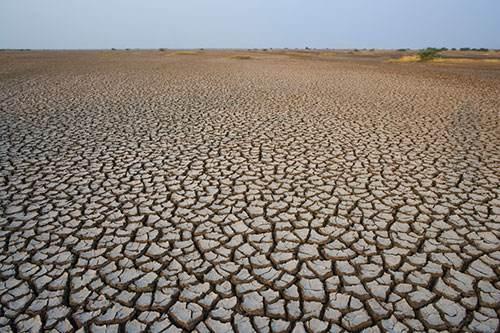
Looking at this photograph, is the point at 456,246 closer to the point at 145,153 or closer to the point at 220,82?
the point at 145,153

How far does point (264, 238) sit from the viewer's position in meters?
2.50

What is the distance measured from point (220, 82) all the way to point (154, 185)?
29.1ft

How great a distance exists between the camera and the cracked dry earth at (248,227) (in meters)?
1.83

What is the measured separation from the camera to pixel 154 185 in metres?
3.39

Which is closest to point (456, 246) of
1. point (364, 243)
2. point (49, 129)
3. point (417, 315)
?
point (364, 243)

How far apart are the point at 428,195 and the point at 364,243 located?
3.92ft

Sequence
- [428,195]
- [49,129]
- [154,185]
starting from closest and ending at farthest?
[428,195]
[154,185]
[49,129]

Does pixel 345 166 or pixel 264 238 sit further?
pixel 345 166

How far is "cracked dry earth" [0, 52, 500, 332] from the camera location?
1827 mm

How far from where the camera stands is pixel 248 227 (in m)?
2.64

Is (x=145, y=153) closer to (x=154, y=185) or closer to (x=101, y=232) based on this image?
(x=154, y=185)

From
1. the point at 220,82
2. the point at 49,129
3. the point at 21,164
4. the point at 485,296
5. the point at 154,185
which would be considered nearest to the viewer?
the point at 485,296

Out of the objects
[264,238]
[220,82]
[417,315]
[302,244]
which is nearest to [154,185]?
[264,238]

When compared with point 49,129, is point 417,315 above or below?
below
